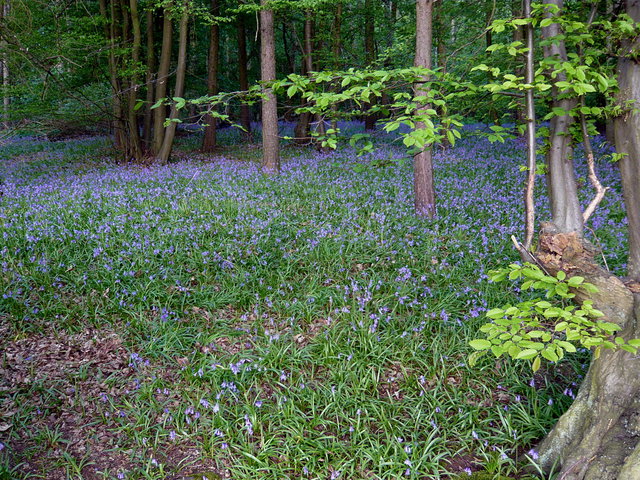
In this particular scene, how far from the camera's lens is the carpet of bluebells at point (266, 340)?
3.74 metres

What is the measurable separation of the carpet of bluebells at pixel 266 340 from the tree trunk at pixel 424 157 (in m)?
0.34

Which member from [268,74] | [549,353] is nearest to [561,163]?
[549,353]

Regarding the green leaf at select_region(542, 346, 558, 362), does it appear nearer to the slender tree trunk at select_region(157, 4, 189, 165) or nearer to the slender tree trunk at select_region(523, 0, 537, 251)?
the slender tree trunk at select_region(523, 0, 537, 251)

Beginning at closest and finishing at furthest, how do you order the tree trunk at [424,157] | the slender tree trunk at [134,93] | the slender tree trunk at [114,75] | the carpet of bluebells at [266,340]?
the carpet of bluebells at [266,340]
the tree trunk at [424,157]
the slender tree trunk at [114,75]
the slender tree trunk at [134,93]

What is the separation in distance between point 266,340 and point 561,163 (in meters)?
3.26

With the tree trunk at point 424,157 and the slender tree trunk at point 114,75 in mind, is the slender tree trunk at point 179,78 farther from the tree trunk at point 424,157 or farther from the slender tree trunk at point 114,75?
the tree trunk at point 424,157

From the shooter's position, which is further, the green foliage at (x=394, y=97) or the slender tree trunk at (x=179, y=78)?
the slender tree trunk at (x=179, y=78)

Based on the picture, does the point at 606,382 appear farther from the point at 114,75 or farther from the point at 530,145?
the point at 114,75

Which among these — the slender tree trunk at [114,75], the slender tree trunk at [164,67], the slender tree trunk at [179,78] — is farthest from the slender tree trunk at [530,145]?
the slender tree trunk at [114,75]

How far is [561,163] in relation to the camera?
3.27 metres

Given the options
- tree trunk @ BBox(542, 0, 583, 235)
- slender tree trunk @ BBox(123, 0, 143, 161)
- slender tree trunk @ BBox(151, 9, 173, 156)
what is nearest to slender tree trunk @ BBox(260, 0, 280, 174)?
slender tree trunk @ BBox(151, 9, 173, 156)

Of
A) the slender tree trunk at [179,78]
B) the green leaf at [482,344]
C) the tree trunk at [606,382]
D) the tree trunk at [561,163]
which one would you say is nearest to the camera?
the green leaf at [482,344]

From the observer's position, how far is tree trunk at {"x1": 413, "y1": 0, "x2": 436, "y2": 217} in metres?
7.85

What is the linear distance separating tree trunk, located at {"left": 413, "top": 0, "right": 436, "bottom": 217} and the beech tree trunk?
15.9 feet
